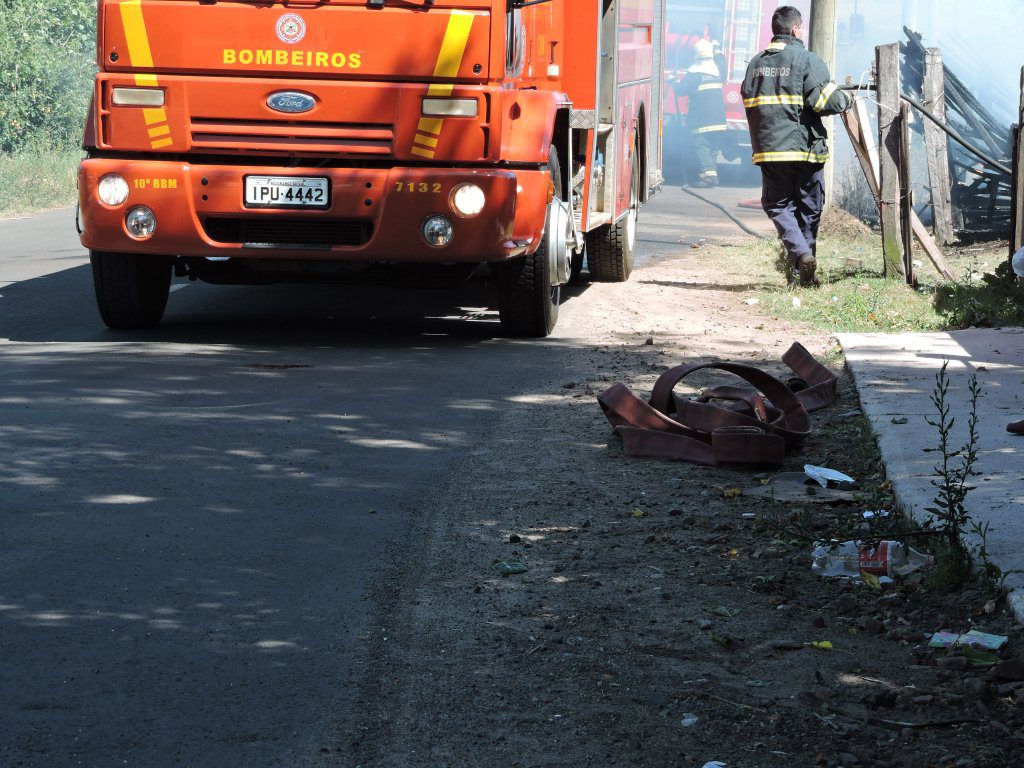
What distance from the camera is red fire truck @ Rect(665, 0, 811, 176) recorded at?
2911 cm

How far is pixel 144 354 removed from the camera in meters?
7.95

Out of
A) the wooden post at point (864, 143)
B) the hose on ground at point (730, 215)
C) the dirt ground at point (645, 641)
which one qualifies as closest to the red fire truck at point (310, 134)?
the dirt ground at point (645, 641)

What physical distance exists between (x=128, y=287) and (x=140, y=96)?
1.25m

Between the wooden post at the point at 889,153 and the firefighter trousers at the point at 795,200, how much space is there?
50cm

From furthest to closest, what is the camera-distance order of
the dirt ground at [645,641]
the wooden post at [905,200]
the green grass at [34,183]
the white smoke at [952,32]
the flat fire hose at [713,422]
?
the white smoke at [952,32] < the green grass at [34,183] < the wooden post at [905,200] < the flat fire hose at [713,422] < the dirt ground at [645,641]

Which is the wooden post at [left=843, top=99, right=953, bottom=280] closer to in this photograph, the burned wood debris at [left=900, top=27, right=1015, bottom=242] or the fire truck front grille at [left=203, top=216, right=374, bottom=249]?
the burned wood debris at [left=900, top=27, right=1015, bottom=242]

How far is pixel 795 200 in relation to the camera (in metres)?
11.4

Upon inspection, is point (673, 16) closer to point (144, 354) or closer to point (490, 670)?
point (144, 354)

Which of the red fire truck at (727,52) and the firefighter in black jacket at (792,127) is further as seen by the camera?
the red fire truck at (727,52)

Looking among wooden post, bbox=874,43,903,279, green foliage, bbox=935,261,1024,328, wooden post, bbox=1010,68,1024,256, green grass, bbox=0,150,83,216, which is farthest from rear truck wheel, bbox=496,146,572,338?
green grass, bbox=0,150,83,216

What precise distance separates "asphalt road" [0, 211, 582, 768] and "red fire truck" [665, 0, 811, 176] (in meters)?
20.5

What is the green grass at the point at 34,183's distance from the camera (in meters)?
18.9

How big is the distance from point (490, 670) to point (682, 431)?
2511 millimetres

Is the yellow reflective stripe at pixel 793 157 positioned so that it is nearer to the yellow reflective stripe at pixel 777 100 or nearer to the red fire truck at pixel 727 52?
the yellow reflective stripe at pixel 777 100
